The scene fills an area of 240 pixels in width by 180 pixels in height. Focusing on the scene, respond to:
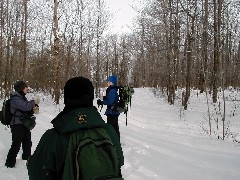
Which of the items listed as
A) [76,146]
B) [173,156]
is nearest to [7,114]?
[173,156]

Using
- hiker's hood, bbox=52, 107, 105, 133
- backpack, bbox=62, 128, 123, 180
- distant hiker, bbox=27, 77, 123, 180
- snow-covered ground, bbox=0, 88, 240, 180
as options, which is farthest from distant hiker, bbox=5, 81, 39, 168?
backpack, bbox=62, 128, 123, 180

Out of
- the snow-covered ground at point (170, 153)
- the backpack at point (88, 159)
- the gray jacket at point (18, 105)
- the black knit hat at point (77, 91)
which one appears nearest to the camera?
the backpack at point (88, 159)

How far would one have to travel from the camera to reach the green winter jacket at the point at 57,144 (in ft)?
7.60

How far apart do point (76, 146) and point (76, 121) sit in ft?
0.59

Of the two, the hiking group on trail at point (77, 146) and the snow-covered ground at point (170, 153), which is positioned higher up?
the hiking group on trail at point (77, 146)

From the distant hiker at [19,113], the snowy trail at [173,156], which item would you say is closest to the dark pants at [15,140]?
the distant hiker at [19,113]

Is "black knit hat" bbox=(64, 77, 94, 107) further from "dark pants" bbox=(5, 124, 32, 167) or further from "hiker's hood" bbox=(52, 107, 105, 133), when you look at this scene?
"dark pants" bbox=(5, 124, 32, 167)

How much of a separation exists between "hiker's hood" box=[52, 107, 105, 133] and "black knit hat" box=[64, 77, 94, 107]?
7 centimetres

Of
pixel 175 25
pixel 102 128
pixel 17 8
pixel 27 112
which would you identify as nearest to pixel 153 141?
pixel 27 112

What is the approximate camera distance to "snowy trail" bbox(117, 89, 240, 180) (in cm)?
600

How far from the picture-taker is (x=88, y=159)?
7.38 ft

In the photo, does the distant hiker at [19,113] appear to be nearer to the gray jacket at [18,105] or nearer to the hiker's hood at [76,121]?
the gray jacket at [18,105]

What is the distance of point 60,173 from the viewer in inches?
92.4

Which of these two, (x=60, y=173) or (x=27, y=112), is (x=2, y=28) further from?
(x=60, y=173)
